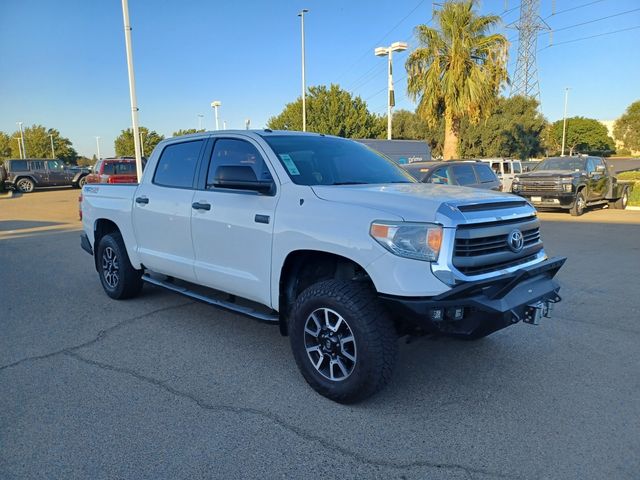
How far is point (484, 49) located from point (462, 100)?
2.68 metres

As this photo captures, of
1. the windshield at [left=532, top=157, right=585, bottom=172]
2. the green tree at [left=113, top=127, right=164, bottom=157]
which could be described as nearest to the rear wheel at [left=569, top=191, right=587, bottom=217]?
the windshield at [left=532, top=157, right=585, bottom=172]

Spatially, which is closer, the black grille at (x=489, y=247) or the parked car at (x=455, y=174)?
the black grille at (x=489, y=247)

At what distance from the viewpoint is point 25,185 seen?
29766 millimetres

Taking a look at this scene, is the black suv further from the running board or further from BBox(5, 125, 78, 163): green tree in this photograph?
BBox(5, 125, 78, 163): green tree

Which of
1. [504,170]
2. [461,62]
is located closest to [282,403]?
[504,170]

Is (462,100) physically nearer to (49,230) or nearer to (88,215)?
(49,230)

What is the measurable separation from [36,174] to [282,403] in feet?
105

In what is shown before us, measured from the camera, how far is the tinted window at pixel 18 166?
2920cm

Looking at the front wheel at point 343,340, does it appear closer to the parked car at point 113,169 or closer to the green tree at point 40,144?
the parked car at point 113,169

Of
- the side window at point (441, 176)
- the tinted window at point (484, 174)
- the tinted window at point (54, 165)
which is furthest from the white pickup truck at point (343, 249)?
the tinted window at point (54, 165)

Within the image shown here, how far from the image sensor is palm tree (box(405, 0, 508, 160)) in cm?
2175

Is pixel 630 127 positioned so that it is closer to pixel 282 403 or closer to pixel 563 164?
pixel 563 164

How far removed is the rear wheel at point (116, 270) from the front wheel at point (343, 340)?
9.81 feet

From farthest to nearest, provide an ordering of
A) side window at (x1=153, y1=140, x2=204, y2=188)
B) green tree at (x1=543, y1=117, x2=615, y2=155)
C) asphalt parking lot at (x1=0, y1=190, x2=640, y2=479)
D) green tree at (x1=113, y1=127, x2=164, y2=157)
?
green tree at (x1=543, y1=117, x2=615, y2=155) → green tree at (x1=113, y1=127, x2=164, y2=157) → side window at (x1=153, y1=140, x2=204, y2=188) → asphalt parking lot at (x1=0, y1=190, x2=640, y2=479)
